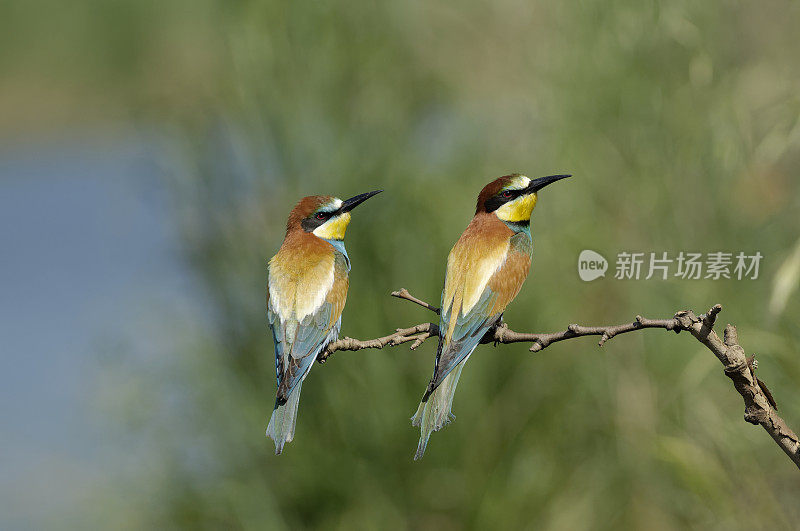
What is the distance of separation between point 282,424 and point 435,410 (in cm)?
8

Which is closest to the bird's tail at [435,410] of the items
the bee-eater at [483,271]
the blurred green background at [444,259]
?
the bee-eater at [483,271]

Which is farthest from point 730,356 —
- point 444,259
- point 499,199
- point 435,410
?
point 444,259

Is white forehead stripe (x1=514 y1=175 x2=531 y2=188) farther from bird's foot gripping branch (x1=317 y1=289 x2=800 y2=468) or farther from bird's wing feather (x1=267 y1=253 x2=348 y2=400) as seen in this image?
bird's foot gripping branch (x1=317 y1=289 x2=800 y2=468)

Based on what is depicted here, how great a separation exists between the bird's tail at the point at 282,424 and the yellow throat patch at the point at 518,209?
0.20 metres

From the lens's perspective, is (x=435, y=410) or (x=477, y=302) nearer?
(x=435, y=410)

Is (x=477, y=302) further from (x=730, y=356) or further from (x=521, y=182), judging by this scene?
(x=730, y=356)

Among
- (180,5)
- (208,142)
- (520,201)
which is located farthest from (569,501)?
(180,5)

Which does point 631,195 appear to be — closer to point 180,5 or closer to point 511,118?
point 511,118

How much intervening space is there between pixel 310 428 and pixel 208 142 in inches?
25.8

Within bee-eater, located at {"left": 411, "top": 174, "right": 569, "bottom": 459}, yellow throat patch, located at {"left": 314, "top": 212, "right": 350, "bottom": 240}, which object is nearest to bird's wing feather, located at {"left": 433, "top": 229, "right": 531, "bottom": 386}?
bee-eater, located at {"left": 411, "top": 174, "right": 569, "bottom": 459}

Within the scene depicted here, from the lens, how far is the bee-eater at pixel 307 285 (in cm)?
52

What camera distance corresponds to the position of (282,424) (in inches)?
16.2

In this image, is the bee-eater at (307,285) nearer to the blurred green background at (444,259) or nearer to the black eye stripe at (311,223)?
the black eye stripe at (311,223)

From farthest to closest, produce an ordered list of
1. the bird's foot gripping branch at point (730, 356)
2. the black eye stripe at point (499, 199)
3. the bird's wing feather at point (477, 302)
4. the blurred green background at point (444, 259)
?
the blurred green background at point (444, 259), the black eye stripe at point (499, 199), the bird's wing feather at point (477, 302), the bird's foot gripping branch at point (730, 356)
